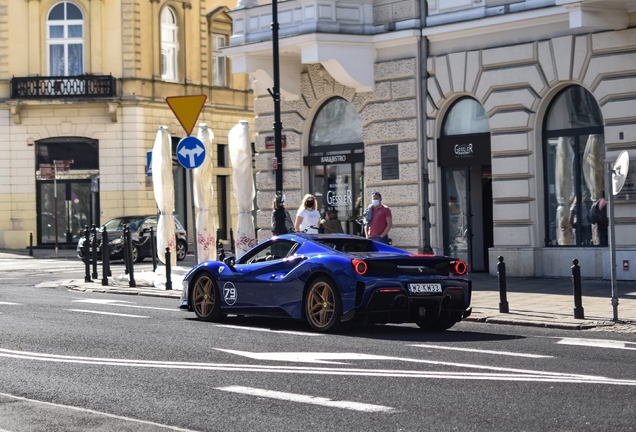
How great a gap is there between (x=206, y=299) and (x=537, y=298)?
5449 mm

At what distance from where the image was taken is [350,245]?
1505cm

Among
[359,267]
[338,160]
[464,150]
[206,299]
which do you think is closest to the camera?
[359,267]

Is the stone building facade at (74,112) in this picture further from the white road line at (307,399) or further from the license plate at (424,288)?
the white road line at (307,399)

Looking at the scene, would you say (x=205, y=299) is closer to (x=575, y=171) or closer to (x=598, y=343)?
(x=598, y=343)

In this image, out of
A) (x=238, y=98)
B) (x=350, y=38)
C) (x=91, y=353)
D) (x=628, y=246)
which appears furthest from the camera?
(x=238, y=98)

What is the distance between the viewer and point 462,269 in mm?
14328

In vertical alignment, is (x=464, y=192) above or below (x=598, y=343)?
above

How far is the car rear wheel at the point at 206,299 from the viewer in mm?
15867

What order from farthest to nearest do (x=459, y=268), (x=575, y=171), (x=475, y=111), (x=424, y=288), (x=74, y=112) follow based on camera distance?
1. (x=74, y=112)
2. (x=475, y=111)
3. (x=575, y=171)
4. (x=459, y=268)
5. (x=424, y=288)

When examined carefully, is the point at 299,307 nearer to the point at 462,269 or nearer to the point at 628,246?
the point at 462,269

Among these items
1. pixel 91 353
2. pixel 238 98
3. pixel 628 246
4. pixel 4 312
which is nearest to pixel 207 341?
pixel 91 353

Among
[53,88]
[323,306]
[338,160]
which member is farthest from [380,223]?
[53,88]

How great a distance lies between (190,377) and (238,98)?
40.4 m

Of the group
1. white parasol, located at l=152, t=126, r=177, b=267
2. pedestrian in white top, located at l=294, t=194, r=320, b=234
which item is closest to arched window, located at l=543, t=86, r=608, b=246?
pedestrian in white top, located at l=294, t=194, r=320, b=234
